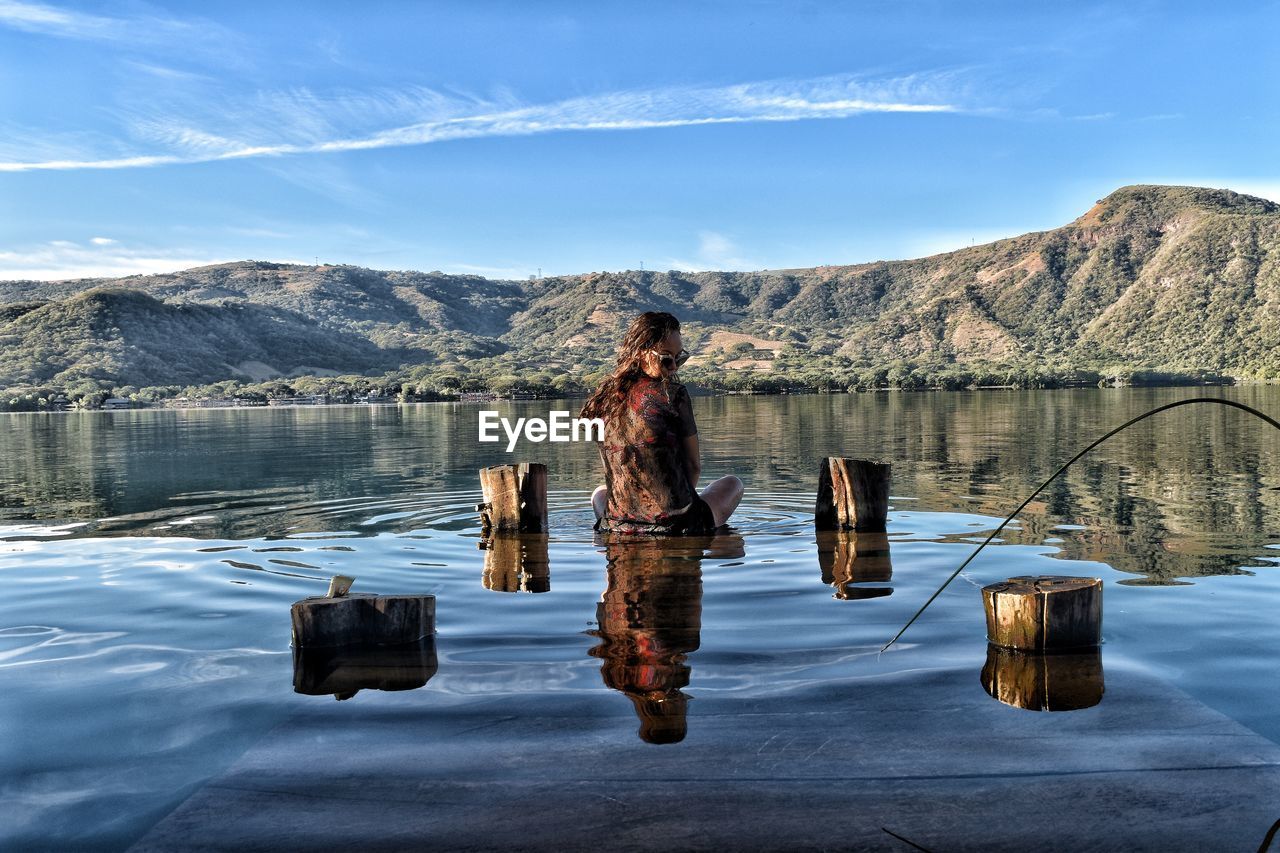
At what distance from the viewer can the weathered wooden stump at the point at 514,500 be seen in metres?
12.4

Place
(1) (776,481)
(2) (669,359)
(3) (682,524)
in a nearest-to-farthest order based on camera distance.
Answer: (2) (669,359)
(3) (682,524)
(1) (776,481)

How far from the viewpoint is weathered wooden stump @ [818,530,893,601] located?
28.7 feet

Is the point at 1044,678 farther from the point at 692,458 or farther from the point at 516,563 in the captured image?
the point at 516,563

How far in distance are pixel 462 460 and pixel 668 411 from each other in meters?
18.4

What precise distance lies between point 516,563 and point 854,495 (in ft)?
14.2

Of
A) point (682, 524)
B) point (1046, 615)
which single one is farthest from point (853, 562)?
point (1046, 615)

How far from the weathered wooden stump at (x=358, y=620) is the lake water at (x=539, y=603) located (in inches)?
9.6

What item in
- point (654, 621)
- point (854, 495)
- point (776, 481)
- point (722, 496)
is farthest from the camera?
point (776, 481)

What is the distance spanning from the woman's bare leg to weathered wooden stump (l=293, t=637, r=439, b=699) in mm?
5183

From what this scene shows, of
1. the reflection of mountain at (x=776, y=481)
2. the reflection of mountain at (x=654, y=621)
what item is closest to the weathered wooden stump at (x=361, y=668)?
the reflection of mountain at (x=654, y=621)

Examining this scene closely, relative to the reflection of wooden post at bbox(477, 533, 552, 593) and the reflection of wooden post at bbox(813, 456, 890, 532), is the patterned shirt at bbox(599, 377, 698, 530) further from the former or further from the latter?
the reflection of wooden post at bbox(813, 456, 890, 532)

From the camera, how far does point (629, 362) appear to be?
387 inches

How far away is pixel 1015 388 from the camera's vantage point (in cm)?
12088

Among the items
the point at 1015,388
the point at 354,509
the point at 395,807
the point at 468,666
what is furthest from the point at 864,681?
the point at 1015,388
